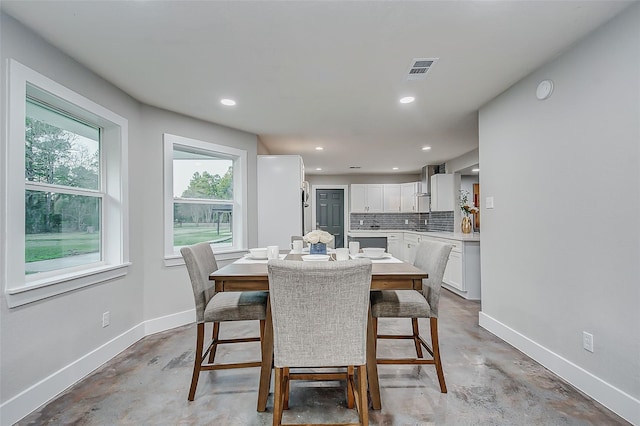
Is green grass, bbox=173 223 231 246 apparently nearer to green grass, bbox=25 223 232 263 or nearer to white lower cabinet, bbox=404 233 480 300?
green grass, bbox=25 223 232 263

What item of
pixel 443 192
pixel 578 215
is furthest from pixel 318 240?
pixel 443 192

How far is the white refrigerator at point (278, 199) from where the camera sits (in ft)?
13.9

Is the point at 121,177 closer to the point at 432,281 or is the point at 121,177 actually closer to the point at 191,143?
the point at 191,143

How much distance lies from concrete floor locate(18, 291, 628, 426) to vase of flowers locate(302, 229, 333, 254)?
93 centimetres

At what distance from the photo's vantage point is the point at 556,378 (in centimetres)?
218

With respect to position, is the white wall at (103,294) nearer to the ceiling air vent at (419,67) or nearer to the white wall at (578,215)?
the ceiling air vent at (419,67)

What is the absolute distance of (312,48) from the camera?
207cm

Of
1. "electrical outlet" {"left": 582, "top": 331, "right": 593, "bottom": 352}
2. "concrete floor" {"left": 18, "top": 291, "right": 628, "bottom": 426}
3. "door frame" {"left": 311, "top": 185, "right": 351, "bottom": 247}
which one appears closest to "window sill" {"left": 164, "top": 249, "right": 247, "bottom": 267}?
"concrete floor" {"left": 18, "top": 291, "right": 628, "bottom": 426}

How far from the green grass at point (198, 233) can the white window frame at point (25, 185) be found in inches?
26.4

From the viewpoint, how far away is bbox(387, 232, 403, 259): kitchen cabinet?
7189 millimetres

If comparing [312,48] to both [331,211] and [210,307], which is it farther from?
[331,211]

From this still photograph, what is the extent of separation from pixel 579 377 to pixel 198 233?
366 centimetres

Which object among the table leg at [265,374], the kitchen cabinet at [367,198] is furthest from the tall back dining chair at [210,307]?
the kitchen cabinet at [367,198]

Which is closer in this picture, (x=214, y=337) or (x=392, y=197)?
(x=214, y=337)
